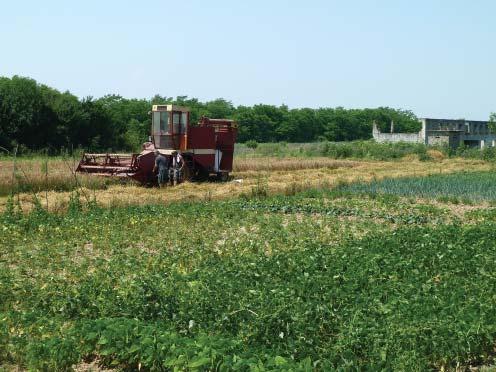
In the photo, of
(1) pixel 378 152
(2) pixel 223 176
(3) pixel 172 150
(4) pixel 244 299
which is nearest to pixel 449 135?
(1) pixel 378 152

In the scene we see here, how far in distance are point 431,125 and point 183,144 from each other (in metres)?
48.2

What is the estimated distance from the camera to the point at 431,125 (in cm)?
6712

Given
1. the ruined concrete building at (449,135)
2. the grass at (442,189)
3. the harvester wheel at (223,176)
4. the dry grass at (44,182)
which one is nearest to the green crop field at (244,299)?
the dry grass at (44,182)

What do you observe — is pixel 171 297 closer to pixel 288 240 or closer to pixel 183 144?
pixel 288 240

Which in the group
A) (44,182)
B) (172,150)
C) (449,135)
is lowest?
(44,182)

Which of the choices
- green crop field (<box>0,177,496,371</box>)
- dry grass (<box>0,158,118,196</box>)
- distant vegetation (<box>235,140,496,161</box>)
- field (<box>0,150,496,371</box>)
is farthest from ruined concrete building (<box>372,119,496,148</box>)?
green crop field (<box>0,177,496,371</box>)

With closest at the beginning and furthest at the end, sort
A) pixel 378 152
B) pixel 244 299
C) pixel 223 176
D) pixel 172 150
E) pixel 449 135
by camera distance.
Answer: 1. pixel 244 299
2. pixel 172 150
3. pixel 223 176
4. pixel 378 152
5. pixel 449 135

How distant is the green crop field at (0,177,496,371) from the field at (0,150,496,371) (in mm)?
18

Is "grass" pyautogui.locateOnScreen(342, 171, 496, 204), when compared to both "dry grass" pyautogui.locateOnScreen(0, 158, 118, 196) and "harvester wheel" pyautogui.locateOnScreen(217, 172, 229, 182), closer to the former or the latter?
"harvester wheel" pyautogui.locateOnScreen(217, 172, 229, 182)

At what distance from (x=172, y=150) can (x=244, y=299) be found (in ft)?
55.0

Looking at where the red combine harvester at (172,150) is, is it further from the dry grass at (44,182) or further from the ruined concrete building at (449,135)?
the ruined concrete building at (449,135)

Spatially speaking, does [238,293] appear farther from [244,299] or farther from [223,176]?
[223,176]

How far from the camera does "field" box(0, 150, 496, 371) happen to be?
5820 mm

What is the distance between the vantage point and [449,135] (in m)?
57.9
